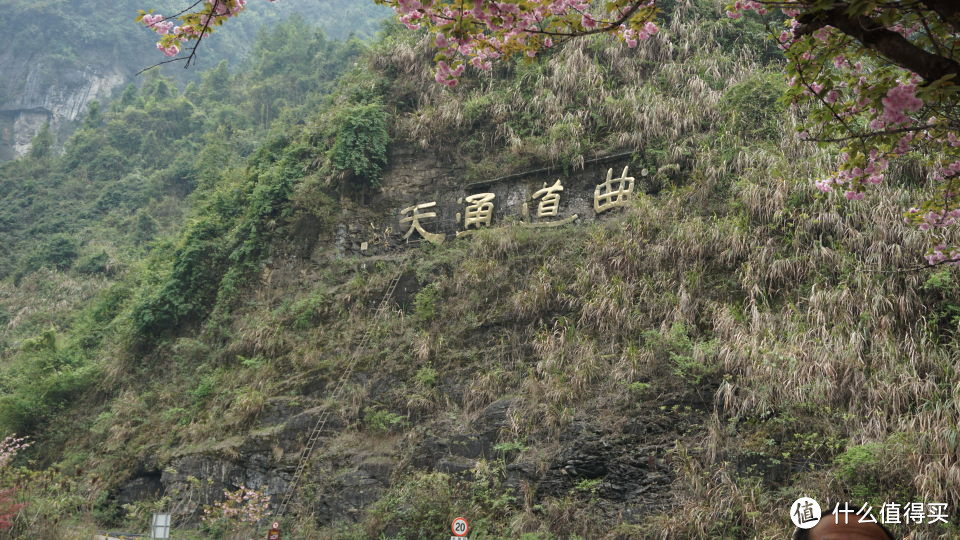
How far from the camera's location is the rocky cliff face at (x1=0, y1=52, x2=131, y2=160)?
53.4 m

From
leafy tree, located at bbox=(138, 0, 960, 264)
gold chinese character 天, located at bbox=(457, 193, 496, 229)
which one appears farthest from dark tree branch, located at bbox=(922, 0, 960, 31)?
gold chinese character 天, located at bbox=(457, 193, 496, 229)

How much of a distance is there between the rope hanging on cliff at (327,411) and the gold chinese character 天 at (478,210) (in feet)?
4.84

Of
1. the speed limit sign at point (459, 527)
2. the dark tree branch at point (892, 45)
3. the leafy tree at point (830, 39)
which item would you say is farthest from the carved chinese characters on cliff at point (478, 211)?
the dark tree branch at point (892, 45)

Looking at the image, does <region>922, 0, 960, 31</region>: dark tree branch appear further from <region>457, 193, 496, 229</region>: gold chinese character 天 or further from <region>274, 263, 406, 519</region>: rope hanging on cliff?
<region>457, 193, 496, 229</region>: gold chinese character 天

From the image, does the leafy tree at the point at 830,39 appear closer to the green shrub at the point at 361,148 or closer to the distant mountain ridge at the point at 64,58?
the green shrub at the point at 361,148

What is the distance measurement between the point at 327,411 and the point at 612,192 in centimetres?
598

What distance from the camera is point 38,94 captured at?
176 ft

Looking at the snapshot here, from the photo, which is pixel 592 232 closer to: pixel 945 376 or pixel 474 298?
pixel 474 298

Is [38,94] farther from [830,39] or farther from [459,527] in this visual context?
[830,39]

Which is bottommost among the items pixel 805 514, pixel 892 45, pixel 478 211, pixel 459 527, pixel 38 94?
pixel 38 94

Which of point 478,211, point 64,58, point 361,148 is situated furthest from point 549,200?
point 64,58

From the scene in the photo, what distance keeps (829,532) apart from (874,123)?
3874 mm

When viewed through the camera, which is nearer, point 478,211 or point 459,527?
point 459,527

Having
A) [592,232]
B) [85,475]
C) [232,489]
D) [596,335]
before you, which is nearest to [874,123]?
[596,335]
